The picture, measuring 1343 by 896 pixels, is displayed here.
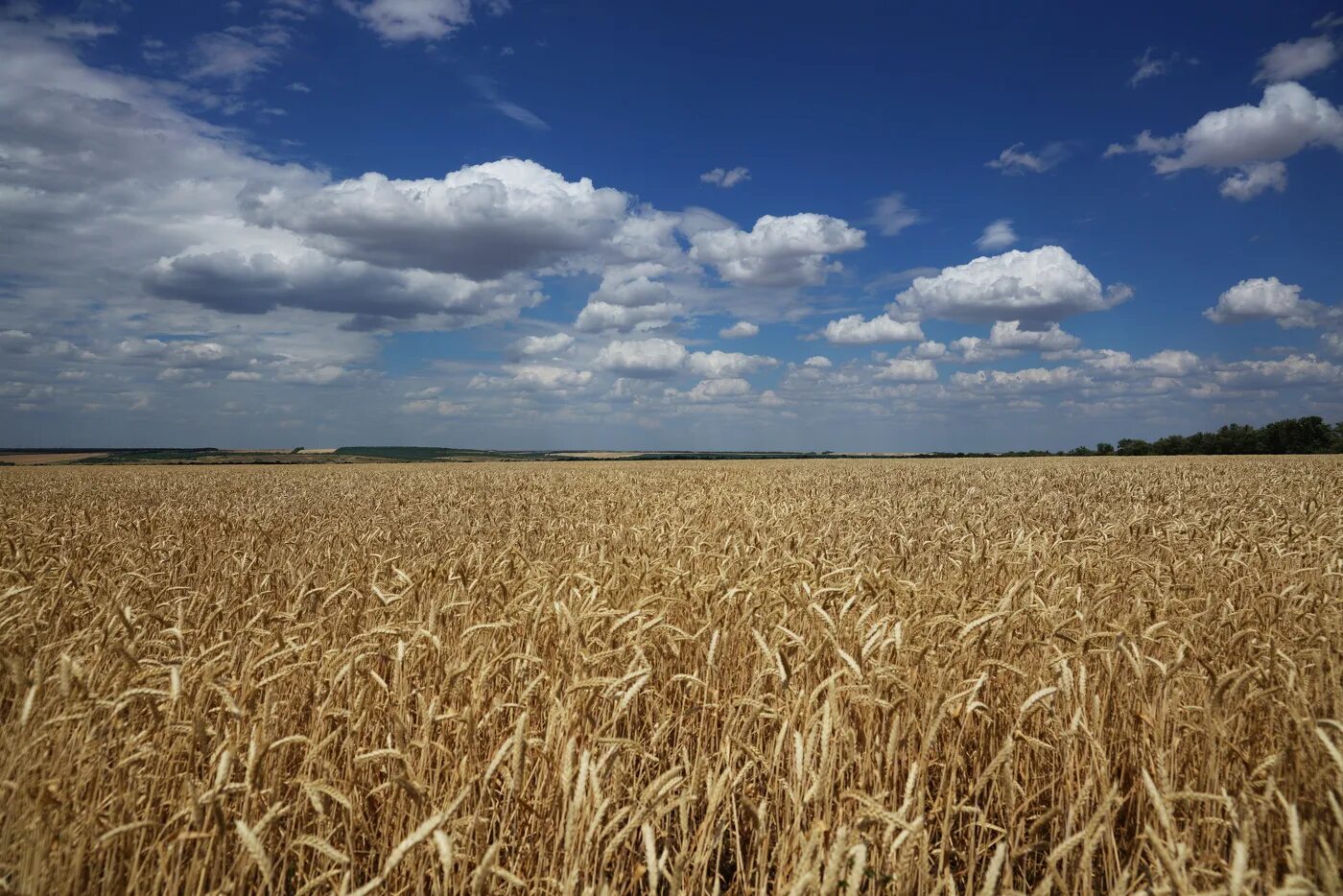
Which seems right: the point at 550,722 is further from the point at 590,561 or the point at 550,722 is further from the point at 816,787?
the point at 590,561

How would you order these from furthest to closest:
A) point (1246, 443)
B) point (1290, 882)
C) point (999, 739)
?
point (1246, 443) < point (999, 739) < point (1290, 882)

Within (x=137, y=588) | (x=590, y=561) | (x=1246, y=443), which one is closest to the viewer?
(x=137, y=588)

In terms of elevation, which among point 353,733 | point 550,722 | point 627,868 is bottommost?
point 627,868

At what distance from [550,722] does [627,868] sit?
52 cm

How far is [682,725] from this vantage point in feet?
10.1

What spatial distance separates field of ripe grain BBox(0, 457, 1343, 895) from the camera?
1.96 metres

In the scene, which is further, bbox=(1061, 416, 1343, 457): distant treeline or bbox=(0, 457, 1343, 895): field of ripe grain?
bbox=(1061, 416, 1343, 457): distant treeline

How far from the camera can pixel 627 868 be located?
7.52ft

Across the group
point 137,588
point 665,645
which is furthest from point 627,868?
point 137,588

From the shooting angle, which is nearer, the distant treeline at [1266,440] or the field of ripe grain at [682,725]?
the field of ripe grain at [682,725]

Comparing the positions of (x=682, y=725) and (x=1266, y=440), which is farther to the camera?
(x=1266, y=440)

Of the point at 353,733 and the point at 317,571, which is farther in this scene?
the point at 317,571

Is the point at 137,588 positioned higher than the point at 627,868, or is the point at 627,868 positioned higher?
the point at 137,588

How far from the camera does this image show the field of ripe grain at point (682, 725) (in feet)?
6.42
